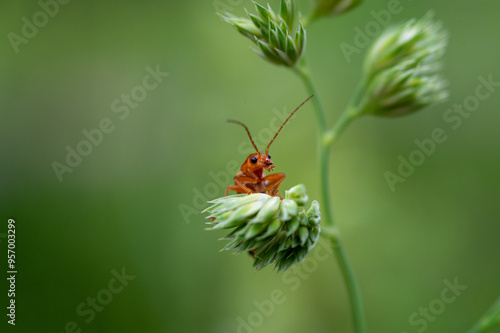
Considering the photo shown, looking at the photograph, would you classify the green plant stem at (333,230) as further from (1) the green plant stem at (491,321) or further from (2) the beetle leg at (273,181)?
(1) the green plant stem at (491,321)

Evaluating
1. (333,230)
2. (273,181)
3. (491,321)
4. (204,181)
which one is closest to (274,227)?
(333,230)

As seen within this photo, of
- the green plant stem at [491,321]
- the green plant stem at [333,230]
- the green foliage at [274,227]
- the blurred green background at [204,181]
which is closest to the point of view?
the green foliage at [274,227]

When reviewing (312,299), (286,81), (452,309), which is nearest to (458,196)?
(452,309)

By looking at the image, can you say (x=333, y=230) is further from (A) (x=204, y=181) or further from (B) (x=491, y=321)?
(A) (x=204, y=181)

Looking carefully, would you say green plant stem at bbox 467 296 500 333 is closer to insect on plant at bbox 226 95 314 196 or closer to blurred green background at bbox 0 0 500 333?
insect on plant at bbox 226 95 314 196

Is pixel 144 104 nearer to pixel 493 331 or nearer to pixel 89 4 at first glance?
pixel 89 4

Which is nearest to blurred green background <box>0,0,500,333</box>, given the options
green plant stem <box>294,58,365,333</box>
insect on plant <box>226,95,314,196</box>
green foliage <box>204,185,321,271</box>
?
insect on plant <box>226,95,314,196</box>

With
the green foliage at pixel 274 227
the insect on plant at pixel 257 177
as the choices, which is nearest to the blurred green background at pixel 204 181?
the insect on plant at pixel 257 177

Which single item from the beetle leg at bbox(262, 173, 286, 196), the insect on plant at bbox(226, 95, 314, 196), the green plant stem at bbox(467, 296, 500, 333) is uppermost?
the insect on plant at bbox(226, 95, 314, 196)
